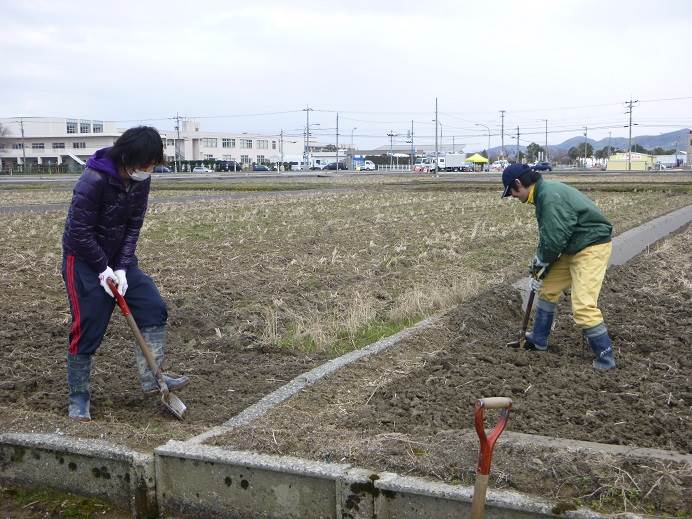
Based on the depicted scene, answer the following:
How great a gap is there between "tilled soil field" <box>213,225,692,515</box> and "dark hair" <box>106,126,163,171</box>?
1.63 meters

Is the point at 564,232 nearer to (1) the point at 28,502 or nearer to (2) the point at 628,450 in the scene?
(2) the point at 628,450

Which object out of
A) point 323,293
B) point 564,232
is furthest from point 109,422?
point 323,293

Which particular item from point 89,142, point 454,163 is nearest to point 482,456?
point 454,163

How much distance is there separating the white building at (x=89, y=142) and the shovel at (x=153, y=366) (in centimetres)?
8176

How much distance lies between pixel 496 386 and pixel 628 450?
134 centimetres

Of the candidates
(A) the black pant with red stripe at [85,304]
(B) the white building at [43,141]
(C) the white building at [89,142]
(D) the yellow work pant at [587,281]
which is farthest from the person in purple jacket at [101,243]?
(B) the white building at [43,141]

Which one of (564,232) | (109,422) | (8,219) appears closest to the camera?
(109,422)

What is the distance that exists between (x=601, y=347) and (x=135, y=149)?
3.38 m

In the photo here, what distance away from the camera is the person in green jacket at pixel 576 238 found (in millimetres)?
5520

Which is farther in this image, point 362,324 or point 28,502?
point 362,324

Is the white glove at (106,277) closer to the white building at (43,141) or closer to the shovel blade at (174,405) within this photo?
the shovel blade at (174,405)

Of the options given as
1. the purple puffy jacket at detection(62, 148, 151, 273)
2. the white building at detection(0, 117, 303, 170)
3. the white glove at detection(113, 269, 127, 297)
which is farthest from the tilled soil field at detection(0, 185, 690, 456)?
the white building at detection(0, 117, 303, 170)

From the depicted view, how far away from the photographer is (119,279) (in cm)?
460

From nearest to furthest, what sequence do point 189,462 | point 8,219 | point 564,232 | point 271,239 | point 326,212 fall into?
1. point 189,462
2. point 564,232
3. point 271,239
4. point 8,219
5. point 326,212
